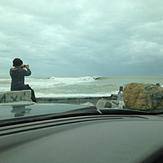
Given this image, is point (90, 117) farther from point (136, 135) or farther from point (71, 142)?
point (71, 142)

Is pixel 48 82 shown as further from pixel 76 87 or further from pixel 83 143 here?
pixel 83 143

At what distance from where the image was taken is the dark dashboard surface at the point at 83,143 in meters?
1.65

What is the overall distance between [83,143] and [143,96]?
762cm

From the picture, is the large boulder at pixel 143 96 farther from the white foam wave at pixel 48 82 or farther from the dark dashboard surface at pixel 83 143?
the white foam wave at pixel 48 82

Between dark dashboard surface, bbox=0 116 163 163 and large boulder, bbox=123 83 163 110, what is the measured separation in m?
6.17

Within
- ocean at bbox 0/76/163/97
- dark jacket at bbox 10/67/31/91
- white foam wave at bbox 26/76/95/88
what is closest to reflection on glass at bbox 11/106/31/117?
dark jacket at bbox 10/67/31/91

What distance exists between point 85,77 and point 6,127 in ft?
186

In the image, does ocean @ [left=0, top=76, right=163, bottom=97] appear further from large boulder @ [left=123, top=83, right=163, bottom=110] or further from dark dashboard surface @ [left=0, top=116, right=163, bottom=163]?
dark dashboard surface @ [left=0, top=116, right=163, bottom=163]

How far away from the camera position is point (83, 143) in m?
1.86

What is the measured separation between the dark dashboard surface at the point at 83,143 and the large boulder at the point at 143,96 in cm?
617

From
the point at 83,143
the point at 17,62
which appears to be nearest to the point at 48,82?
the point at 17,62

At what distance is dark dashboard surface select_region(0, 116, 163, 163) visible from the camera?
1654mm

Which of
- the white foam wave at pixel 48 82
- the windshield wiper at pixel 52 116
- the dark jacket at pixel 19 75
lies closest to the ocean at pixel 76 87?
the white foam wave at pixel 48 82

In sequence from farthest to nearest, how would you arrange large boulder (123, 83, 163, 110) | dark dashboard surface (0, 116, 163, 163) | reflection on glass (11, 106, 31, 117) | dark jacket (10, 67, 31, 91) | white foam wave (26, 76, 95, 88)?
1. white foam wave (26, 76, 95, 88)
2. dark jacket (10, 67, 31, 91)
3. large boulder (123, 83, 163, 110)
4. reflection on glass (11, 106, 31, 117)
5. dark dashboard surface (0, 116, 163, 163)
